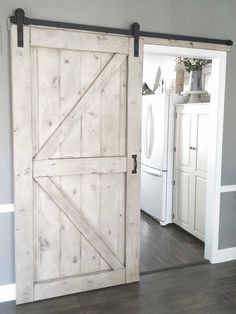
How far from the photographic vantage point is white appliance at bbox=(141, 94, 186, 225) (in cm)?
454

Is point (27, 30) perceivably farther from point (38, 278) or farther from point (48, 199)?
point (38, 278)

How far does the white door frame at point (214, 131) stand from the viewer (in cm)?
321

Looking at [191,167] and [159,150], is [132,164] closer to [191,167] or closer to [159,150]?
[191,167]

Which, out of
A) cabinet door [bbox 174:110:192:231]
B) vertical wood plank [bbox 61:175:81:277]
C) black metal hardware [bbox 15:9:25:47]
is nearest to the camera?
black metal hardware [bbox 15:9:25:47]

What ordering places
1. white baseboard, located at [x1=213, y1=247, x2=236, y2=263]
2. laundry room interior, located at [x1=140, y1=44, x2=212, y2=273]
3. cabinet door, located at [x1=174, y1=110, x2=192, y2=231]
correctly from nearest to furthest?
white baseboard, located at [x1=213, y1=247, x2=236, y2=263] → laundry room interior, located at [x1=140, y1=44, x2=212, y2=273] → cabinet door, located at [x1=174, y1=110, x2=192, y2=231]

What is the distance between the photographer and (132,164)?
9.84 ft

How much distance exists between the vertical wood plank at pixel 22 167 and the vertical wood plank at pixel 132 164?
2.76ft

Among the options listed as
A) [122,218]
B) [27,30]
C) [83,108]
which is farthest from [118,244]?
[27,30]

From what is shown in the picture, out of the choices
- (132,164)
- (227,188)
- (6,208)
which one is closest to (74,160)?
(132,164)

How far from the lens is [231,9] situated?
10.9ft

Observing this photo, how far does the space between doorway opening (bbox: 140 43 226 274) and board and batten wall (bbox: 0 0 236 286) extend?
0.45 feet

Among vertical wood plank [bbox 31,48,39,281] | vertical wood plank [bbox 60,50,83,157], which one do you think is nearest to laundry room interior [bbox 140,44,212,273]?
vertical wood plank [bbox 31,48,39,281]

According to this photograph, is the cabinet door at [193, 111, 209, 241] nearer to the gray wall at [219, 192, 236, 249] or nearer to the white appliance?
the gray wall at [219, 192, 236, 249]

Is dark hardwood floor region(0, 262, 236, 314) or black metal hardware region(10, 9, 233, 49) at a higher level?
black metal hardware region(10, 9, 233, 49)
